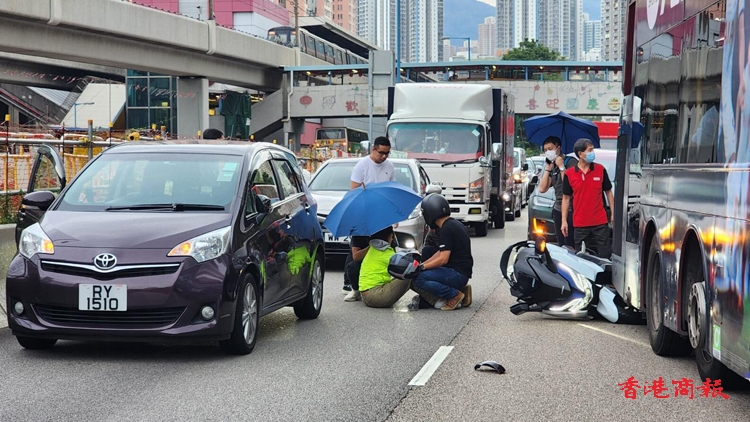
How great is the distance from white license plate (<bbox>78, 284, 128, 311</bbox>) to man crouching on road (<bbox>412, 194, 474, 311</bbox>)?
4.37 metres

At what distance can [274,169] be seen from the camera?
10352 millimetres

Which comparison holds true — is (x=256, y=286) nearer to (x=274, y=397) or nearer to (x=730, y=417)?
(x=274, y=397)

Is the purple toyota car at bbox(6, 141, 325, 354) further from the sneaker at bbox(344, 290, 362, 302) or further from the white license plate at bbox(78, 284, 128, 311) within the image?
the sneaker at bbox(344, 290, 362, 302)

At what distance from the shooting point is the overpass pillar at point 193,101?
179 ft

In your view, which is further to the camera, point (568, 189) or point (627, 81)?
point (568, 189)

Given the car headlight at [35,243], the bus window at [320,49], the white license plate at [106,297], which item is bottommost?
the white license plate at [106,297]

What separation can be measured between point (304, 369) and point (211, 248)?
1.14 m

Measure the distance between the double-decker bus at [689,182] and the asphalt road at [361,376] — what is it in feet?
1.53

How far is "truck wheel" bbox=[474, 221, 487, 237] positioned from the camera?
24953mm

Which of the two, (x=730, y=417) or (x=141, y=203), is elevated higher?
(x=141, y=203)

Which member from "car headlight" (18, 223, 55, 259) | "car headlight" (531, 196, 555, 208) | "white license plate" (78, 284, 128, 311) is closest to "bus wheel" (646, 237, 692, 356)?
"white license plate" (78, 284, 128, 311)

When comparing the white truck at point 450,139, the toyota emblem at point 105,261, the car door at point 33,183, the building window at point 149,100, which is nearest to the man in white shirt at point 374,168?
the car door at point 33,183

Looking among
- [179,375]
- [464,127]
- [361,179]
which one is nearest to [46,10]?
[464,127]

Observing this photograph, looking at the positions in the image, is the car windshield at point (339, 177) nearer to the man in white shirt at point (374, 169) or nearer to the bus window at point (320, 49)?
the man in white shirt at point (374, 169)
